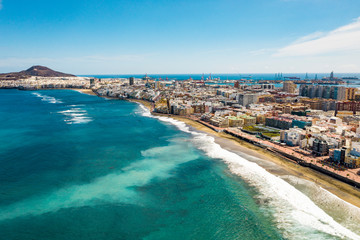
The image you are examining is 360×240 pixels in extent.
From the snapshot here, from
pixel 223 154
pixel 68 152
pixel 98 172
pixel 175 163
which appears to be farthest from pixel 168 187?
pixel 68 152

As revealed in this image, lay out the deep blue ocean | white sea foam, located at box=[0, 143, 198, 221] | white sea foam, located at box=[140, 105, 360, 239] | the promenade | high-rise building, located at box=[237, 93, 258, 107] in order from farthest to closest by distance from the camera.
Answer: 1. high-rise building, located at box=[237, 93, 258, 107]
2. the promenade
3. white sea foam, located at box=[0, 143, 198, 221]
4. the deep blue ocean
5. white sea foam, located at box=[140, 105, 360, 239]

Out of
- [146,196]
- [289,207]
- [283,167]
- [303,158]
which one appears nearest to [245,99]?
[303,158]

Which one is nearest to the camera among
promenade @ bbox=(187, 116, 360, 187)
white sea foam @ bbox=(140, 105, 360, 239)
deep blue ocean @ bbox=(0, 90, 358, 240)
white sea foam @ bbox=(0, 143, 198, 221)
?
white sea foam @ bbox=(140, 105, 360, 239)

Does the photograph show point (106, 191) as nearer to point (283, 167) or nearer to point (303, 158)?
point (283, 167)

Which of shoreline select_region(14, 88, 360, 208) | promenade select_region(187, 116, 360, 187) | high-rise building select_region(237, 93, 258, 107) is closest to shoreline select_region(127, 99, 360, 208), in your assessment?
shoreline select_region(14, 88, 360, 208)

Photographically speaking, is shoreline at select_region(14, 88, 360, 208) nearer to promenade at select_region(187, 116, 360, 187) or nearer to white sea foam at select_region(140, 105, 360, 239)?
promenade at select_region(187, 116, 360, 187)

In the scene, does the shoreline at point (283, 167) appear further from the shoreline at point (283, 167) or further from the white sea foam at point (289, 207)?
the white sea foam at point (289, 207)

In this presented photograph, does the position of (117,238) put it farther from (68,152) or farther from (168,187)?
(68,152)

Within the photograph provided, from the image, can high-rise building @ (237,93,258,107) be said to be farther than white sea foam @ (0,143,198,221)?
Yes
